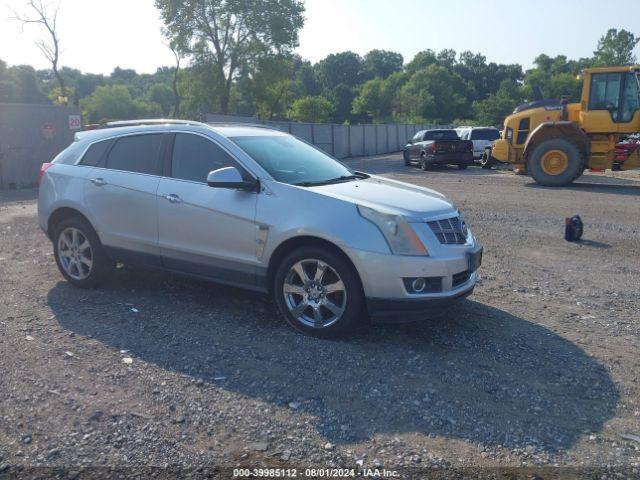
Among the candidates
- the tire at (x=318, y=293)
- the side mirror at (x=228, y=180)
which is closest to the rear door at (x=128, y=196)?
the side mirror at (x=228, y=180)

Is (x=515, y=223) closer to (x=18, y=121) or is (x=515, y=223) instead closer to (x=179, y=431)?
(x=179, y=431)

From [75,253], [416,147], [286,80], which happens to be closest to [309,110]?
[286,80]

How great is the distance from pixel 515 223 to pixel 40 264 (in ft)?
25.6

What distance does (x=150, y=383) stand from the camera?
14.3ft

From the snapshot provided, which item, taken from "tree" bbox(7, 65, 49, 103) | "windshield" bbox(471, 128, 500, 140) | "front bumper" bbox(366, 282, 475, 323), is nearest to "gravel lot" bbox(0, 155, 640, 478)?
"front bumper" bbox(366, 282, 475, 323)

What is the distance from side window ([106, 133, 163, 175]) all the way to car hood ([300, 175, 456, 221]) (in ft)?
5.95

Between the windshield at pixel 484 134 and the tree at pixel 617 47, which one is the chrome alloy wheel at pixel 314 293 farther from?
the tree at pixel 617 47

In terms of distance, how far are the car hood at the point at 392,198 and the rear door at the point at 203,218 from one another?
0.73 m

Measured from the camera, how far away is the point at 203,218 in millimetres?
5605

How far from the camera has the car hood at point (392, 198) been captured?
5.00 meters

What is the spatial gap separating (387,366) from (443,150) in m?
21.2

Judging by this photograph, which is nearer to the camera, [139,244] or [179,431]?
[179,431]

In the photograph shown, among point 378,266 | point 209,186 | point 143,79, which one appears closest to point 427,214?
point 378,266

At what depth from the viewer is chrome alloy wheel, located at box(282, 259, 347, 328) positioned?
5027 mm
